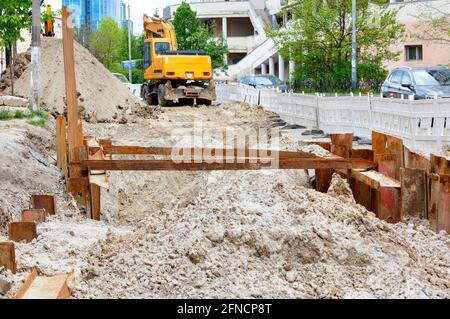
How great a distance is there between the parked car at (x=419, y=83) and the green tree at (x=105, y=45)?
52.0 metres

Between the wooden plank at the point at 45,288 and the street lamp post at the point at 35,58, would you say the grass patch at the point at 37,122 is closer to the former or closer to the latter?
the street lamp post at the point at 35,58

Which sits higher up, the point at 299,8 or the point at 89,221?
the point at 299,8

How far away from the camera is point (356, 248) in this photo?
7910mm

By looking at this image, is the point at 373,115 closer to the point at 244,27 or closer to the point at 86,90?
the point at 86,90

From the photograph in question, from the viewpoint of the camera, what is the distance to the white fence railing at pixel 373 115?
18.4 metres

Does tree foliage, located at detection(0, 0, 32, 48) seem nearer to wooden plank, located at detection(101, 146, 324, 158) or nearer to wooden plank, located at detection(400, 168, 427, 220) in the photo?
wooden plank, located at detection(101, 146, 324, 158)

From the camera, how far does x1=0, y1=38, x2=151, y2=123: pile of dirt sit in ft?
92.2

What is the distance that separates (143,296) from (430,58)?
40.4m

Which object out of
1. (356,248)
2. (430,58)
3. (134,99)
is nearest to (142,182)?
(356,248)

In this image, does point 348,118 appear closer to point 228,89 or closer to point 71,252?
point 71,252

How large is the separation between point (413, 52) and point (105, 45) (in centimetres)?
3590

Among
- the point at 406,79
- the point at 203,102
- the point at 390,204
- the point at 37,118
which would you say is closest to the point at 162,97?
the point at 203,102

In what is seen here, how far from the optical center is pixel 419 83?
2458 centimetres
